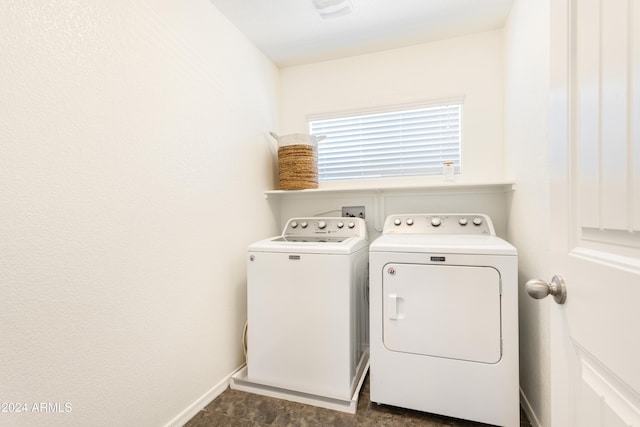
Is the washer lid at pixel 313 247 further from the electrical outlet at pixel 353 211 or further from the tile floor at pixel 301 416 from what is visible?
the tile floor at pixel 301 416

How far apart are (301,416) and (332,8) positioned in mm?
2316

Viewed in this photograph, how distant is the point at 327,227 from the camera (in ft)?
6.96

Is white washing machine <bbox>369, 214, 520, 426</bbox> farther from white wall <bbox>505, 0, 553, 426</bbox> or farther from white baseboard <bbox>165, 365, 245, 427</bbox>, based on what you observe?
white baseboard <bbox>165, 365, 245, 427</bbox>

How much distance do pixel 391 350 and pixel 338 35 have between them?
2.08m

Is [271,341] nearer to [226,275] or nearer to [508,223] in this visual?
[226,275]

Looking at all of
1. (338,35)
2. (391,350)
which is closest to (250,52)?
(338,35)

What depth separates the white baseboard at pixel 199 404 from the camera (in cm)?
138

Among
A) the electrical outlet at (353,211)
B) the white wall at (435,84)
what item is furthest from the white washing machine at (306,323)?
the white wall at (435,84)

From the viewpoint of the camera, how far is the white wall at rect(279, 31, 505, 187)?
6.57 ft

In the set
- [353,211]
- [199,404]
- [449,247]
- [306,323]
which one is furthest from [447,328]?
[199,404]

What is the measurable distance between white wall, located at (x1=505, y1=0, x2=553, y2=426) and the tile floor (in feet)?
1.02

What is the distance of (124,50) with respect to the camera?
3.89 feet

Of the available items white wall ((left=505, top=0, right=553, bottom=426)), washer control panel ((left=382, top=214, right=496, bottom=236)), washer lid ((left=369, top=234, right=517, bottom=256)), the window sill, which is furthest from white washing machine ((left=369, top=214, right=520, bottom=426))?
the window sill

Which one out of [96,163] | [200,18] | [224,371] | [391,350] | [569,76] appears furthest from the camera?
[224,371]
